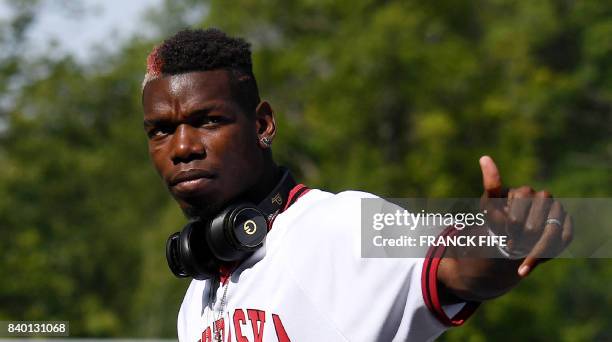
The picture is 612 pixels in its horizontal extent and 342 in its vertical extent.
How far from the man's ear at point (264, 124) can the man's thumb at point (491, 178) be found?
1311 millimetres

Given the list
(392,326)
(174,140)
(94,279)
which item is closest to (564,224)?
(392,326)

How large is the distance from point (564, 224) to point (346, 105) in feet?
66.6

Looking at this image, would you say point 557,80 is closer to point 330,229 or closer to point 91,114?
point 91,114

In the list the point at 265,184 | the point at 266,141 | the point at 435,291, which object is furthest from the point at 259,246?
the point at 435,291

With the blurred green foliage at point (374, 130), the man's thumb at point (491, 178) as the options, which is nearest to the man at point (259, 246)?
the man's thumb at point (491, 178)

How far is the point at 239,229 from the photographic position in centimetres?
363

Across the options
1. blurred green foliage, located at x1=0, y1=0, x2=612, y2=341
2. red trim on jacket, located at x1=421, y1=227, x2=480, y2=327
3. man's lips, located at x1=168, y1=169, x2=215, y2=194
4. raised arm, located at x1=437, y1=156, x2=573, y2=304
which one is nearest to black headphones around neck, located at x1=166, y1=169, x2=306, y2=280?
man's lips, located at x1=168, y1=169, x2=215, y2=194

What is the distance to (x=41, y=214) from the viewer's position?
2848 centimetres

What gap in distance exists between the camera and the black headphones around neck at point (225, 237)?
12.0 feet

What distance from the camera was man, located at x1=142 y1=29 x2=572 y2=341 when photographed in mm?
3180

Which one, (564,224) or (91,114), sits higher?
(564,224)

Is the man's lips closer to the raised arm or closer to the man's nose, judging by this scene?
the man's nose

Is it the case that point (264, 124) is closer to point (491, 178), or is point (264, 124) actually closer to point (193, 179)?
point (193, 179)

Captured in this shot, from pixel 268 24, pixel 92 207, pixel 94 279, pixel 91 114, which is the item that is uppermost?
pixel 268 24
